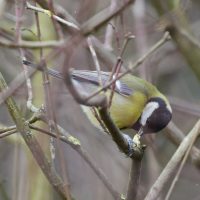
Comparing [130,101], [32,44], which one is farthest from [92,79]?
[32,44]

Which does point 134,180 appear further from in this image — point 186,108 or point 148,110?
point 186,108

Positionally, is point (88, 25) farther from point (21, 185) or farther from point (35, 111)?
point (21, 185)

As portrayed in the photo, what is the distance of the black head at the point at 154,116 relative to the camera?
2998 millimetres

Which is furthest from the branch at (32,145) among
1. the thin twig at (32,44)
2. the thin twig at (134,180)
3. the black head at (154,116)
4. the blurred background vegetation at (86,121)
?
the black head at (154,116)

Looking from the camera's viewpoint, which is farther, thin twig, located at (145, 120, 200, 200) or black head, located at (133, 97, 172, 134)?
black head, located at (133, 97, 172, 134)

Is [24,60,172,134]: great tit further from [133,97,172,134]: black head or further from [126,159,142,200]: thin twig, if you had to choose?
[126,159,142,200]: thin twig

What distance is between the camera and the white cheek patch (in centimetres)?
318

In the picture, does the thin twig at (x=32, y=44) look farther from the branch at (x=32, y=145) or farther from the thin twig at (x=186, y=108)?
the thin twig at (x=186, y=108)

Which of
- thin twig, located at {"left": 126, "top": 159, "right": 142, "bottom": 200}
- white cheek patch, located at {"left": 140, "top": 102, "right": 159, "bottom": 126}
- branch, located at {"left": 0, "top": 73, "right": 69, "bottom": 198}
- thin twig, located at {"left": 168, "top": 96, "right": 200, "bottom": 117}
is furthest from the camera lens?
thin twig, located at {"left": 168, "top": 96, "right": 200, "bottom": 117}

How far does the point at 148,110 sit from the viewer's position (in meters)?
3.27

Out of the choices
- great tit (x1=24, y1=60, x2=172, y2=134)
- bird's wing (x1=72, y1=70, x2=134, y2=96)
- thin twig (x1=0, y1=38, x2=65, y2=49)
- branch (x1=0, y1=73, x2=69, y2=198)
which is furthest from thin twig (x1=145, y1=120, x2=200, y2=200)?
thin twig (x1=0, y1=38, x2=65, y2=49)

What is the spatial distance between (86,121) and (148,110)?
1.09m

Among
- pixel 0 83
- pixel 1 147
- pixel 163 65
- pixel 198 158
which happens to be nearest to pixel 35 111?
pixel 0 83

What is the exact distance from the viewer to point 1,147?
12.7 ft
